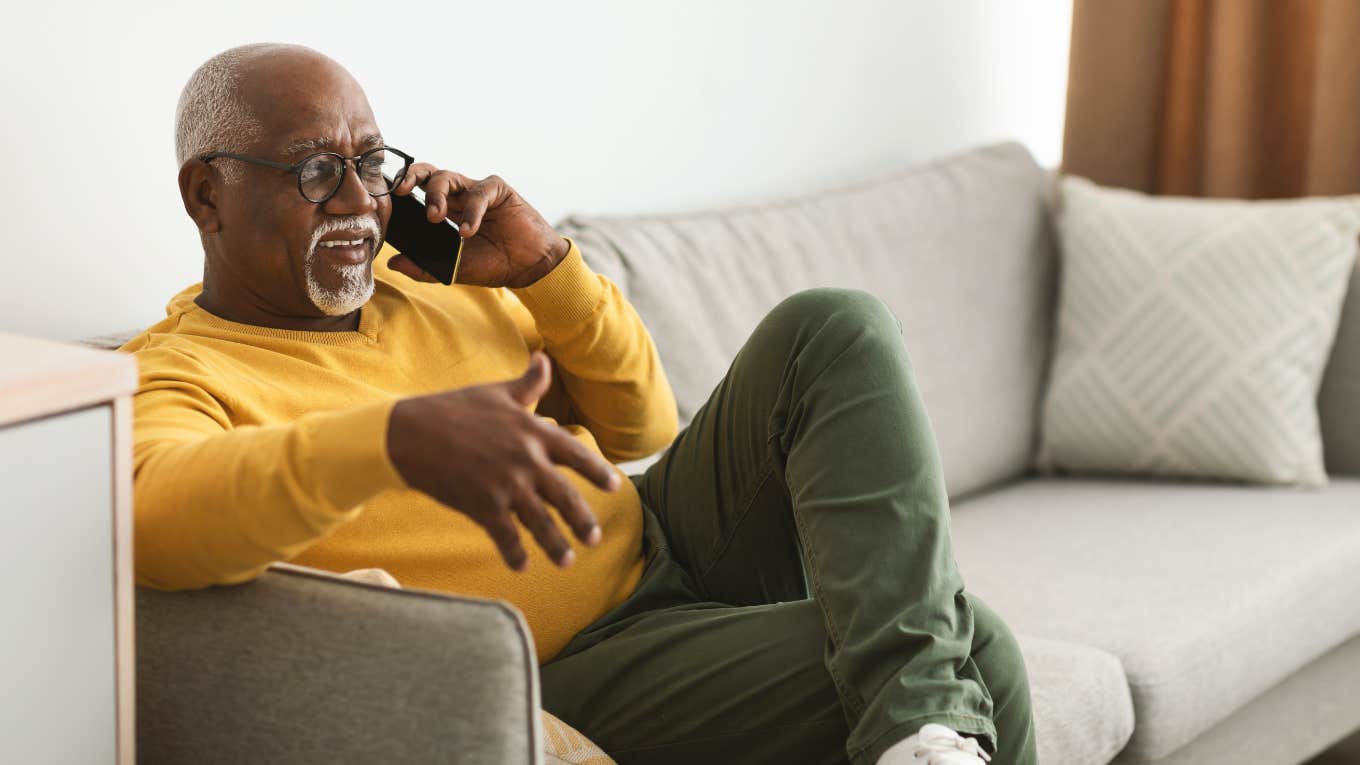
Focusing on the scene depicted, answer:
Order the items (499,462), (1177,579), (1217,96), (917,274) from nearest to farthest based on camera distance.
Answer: (499,462) → (1177,579) → (917,274) → (1217,96)

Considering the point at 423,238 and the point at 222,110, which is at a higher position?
the point at 222,110

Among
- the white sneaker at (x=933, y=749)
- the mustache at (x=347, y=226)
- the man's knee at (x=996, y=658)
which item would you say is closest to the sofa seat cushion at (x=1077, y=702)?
the man's knee at (x=996, y=658)

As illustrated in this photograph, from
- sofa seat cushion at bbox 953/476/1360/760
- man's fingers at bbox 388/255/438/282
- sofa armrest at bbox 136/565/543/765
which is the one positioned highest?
man's fingers at bbox 388/255/438/282

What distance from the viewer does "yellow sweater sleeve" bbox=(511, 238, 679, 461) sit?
1.61 m

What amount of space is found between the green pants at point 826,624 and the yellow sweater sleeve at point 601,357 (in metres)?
0.19

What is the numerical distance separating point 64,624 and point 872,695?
24.7 inches

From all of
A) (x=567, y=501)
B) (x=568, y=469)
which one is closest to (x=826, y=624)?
(x=568, y=469)

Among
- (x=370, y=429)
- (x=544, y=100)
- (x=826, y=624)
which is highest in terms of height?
(x=544, y=100)

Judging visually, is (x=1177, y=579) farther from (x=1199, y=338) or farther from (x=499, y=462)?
(x=499, y=462)

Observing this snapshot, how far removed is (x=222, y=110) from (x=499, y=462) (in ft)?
1.95

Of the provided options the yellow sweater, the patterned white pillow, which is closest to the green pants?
the yellow sweater

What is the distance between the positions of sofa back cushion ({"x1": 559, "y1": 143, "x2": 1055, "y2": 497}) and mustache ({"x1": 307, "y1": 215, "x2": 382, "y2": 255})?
1.65ft

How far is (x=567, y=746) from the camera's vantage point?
128 centimetres

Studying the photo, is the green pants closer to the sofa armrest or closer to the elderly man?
the elderly man
